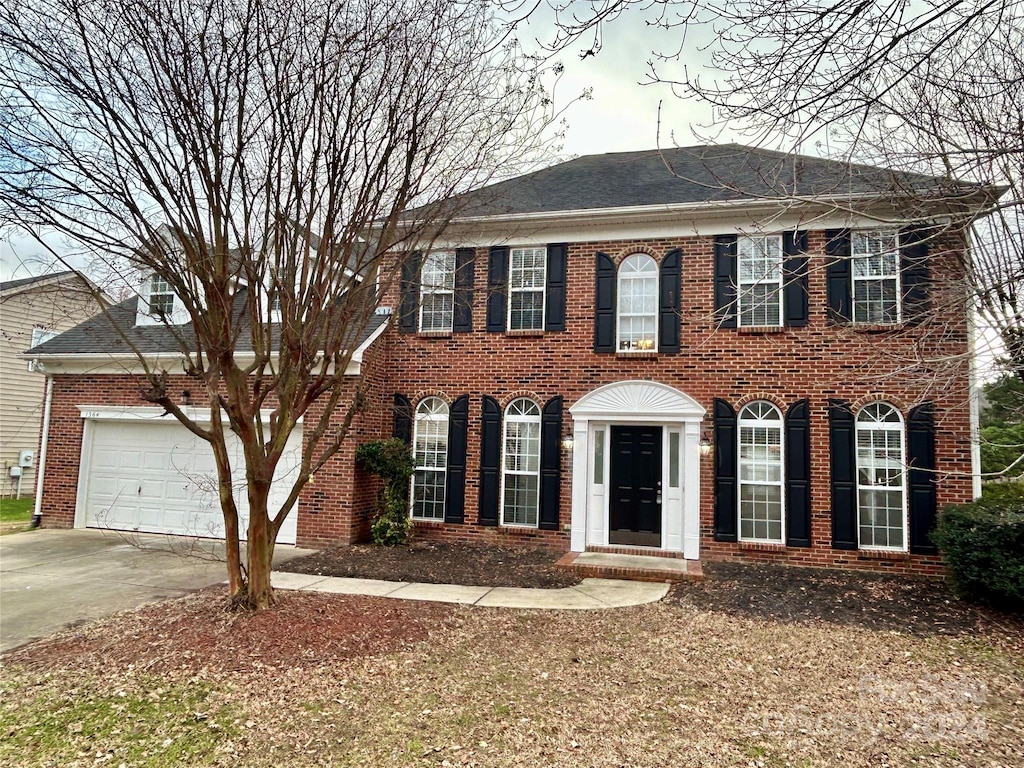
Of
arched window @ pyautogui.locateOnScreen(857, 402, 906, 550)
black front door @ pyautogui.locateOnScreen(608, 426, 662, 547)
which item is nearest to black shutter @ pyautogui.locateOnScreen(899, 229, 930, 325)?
arched window @ pyautogui.locateOnScreen(857, 402, 906, 550)

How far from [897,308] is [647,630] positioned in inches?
257

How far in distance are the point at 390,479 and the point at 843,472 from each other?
23.9ft

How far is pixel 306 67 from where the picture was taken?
530cm

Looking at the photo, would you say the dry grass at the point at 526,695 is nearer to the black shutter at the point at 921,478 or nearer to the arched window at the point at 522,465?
the black shutter at the point at 921,478

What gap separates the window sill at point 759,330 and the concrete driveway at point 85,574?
317 inches

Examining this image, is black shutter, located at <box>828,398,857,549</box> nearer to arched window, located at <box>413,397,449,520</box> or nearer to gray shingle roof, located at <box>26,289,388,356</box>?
arched window, located at <box>413,397,449,520</box>

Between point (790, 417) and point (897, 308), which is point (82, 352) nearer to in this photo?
point (790, 417)

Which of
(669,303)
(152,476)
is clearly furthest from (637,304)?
(152,476)

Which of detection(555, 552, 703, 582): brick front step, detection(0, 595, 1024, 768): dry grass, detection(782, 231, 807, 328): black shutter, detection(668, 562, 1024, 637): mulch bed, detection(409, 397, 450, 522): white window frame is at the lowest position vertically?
detection(0, 595, 1024, 768): dry grass

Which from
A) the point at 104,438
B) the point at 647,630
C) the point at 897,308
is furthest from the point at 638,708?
the point at 104,438

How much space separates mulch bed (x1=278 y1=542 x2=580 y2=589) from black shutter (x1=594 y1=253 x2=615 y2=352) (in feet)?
12.0

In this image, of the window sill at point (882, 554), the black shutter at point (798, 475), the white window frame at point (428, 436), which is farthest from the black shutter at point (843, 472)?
the white window frame at point (428, 436)

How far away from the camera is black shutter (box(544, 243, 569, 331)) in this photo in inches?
412

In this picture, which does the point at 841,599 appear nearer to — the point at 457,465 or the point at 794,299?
the point at 794,299
